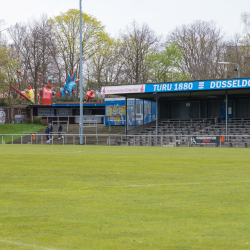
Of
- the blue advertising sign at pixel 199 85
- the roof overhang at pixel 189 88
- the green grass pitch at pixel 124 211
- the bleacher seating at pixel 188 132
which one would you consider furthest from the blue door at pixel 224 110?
the green grass pitch at pixel 124 211

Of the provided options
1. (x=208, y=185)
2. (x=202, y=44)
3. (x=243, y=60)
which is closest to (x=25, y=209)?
(x=208, y=185)

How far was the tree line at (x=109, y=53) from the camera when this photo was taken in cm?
5950

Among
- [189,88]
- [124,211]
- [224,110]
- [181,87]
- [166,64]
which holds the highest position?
[166,64]

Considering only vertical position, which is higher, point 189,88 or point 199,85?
point 199,85

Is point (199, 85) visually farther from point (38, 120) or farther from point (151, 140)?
point (38, 120)

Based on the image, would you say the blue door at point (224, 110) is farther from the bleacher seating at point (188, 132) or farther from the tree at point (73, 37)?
the tree at point (73, 37)

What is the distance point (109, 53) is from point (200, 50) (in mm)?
13912

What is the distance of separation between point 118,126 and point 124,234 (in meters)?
42.0

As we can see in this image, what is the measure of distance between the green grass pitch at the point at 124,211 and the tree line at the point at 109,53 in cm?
4826

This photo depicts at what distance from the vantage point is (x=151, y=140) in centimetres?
3631

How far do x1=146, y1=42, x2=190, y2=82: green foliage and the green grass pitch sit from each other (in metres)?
46.1

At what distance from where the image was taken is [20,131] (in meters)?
47.1

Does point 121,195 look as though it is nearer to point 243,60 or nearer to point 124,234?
point 124,234

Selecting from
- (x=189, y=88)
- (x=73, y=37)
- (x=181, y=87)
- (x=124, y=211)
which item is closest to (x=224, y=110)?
(x=189, y=88)
